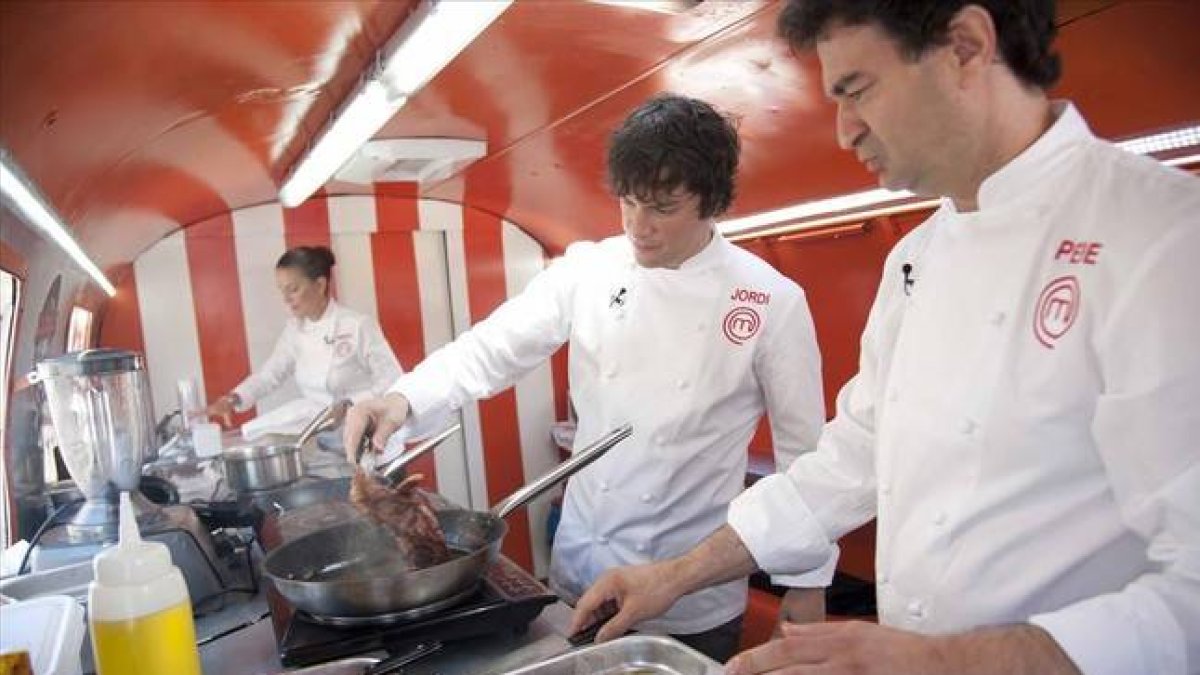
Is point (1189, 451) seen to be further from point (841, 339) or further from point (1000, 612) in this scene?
point (841, 339)

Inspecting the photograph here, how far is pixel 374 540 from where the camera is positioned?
1837 mm

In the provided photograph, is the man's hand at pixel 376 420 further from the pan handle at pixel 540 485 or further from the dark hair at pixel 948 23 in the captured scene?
the dark hair at pixel 948 23

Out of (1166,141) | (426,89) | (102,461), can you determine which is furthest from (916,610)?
(426,89)

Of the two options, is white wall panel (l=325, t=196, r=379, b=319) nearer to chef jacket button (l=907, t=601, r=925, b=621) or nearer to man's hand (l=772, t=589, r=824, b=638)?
man's hand (l=772, t=589, r=824, b=638)

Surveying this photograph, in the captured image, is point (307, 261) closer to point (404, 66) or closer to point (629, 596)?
point (404, 66)

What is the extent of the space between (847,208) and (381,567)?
314 centimetres

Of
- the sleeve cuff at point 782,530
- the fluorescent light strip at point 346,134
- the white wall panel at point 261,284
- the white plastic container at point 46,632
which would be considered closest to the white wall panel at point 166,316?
the white wall panel at point 261,284

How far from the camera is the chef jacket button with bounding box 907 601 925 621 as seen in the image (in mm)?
1316

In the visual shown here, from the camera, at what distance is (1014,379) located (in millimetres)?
1205

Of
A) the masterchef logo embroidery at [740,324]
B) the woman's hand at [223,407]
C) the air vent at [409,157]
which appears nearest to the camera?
the masterchef logo embroidery at [740,324]

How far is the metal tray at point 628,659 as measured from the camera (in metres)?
1.26

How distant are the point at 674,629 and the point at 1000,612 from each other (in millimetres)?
1090

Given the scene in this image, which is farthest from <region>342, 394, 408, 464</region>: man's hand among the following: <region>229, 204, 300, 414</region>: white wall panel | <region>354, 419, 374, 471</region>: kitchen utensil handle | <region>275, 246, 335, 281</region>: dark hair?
<region>229, 204, 300, 414</region>: white wall panel

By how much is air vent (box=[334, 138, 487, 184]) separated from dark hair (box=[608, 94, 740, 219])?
2285 millimetres
